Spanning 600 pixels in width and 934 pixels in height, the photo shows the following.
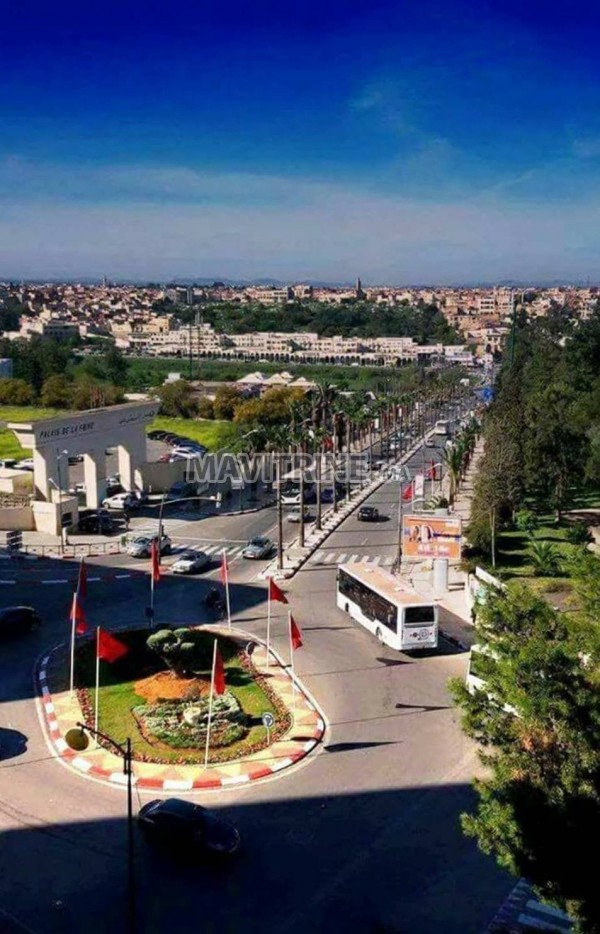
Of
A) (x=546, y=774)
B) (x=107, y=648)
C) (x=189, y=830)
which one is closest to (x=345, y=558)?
(x=107, y=648)

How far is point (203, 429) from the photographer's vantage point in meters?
80.1

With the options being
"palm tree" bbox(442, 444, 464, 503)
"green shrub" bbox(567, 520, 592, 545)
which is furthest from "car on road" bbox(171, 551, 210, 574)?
"palm tree" bbox(442, 444, 464, 503)

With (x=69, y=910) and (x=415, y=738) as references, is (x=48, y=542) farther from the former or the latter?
(x=69, y=910)

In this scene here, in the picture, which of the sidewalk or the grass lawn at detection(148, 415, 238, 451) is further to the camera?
the grass lawn at detection(148, 415, 238, 451)

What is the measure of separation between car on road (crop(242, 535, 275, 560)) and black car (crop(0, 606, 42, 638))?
12480mm

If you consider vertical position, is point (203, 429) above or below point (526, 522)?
below

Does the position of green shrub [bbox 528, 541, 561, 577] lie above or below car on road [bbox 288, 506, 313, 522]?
above

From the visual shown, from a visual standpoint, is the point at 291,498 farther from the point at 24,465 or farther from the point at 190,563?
the point at 24,465

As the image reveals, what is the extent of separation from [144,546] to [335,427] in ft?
100

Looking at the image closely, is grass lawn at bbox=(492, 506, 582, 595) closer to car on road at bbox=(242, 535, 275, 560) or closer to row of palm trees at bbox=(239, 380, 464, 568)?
row of palm trees at bbox=(239, 380, 464, 568)

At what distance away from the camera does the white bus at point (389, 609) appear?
2548cm

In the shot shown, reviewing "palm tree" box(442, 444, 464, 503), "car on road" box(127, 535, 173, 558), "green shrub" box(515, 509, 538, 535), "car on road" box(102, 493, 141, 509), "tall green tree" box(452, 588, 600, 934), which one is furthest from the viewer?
"palm tree" box(442, 444, 464, 503)

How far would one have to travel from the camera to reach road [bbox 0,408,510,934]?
13.9 meters

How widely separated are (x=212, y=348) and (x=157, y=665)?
172 metres
